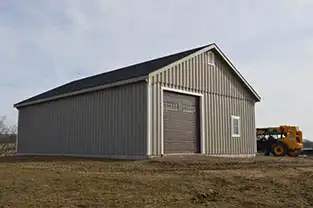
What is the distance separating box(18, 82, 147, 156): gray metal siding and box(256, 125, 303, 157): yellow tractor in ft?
45.6

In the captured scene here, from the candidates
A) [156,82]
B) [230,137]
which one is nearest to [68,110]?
[156,82]

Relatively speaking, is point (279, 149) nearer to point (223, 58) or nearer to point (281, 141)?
point (281, 141)

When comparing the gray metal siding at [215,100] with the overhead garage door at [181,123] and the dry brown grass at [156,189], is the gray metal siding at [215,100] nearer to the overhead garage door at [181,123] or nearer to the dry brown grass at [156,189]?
the overhead garage door at [181,123]

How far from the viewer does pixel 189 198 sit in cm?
766

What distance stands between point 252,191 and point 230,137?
10202mm

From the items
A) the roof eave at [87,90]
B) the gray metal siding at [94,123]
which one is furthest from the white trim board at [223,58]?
the gray metal siding at [94,123]

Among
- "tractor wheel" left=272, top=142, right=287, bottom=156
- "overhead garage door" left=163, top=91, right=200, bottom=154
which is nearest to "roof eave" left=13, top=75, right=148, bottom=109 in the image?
"overhead garage door" left=163, top=91, right=200, bottom=154

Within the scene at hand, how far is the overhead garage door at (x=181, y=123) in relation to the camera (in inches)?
602

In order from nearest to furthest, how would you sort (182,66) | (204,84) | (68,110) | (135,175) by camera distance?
(135,175)
(182,66)
(204,84)
(68,110)

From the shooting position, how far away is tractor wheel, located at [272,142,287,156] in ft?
82.0

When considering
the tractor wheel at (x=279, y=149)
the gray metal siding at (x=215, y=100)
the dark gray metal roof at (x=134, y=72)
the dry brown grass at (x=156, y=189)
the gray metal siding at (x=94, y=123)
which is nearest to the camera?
the dry brown grass at (x=156, y=189)

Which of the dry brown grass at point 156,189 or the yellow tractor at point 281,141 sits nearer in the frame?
the dry brown grass at point 156,189

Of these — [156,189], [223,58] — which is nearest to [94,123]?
[223,58]

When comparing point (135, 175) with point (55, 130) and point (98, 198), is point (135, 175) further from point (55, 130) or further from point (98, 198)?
point (55, 130)
